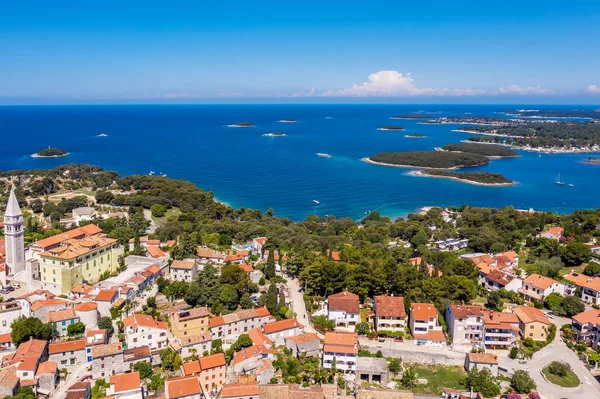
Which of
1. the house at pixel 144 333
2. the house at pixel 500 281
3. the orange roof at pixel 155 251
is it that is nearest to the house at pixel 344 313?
the house at pixel 144 333

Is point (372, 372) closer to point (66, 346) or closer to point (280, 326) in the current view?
point (280, 326)

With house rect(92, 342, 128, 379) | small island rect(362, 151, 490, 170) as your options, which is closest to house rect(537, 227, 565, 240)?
house rect(92, 342, 128, 379)

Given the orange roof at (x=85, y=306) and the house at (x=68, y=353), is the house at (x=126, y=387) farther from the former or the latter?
the orange roof at (x=85, y=306)

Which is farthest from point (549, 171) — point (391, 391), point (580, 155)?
point (391, 391)

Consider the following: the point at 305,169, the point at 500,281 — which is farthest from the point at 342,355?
the point at 305,169

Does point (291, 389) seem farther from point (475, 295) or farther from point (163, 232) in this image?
point (163, 232)
